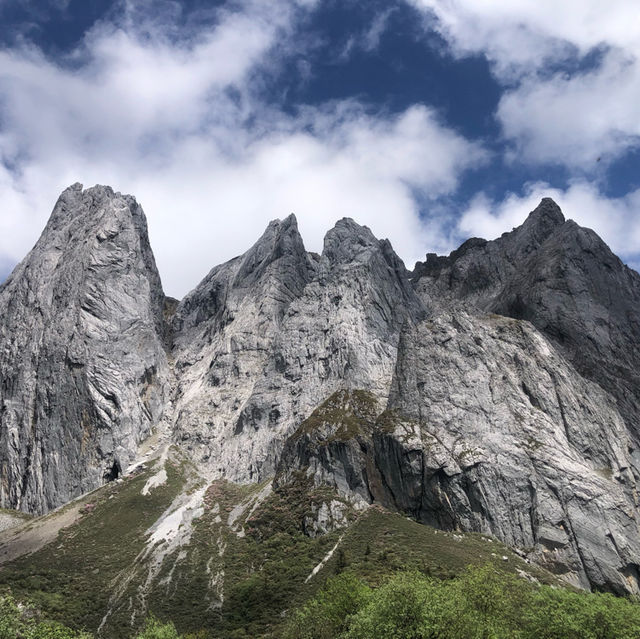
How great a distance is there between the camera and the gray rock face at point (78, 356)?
128 meters

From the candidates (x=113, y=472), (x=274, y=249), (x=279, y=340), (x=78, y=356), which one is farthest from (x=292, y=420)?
(x=274, y=249)

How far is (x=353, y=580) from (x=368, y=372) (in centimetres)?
7404

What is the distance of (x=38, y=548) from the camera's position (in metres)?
94.2

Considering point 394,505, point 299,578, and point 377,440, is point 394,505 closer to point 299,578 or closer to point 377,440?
point 377,440

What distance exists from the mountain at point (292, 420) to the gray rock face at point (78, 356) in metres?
0.60

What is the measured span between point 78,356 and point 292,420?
6002 centimetres

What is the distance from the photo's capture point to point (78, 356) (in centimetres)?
14050

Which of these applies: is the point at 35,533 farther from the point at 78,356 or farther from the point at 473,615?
the point at 473,615

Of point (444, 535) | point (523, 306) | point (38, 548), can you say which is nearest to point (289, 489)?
point (444, 535)

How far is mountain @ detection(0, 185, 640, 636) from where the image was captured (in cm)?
→ 8588

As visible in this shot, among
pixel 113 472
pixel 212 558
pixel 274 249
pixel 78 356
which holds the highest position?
pixel 274 249

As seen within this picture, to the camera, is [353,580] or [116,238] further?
[116,238]

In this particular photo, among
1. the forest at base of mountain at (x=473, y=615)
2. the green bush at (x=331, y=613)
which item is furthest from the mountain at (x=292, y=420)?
the forest at base of mountain at (x=473, y=615)

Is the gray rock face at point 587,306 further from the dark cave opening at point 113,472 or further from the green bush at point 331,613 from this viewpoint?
the dark cave opening at point 113,472
